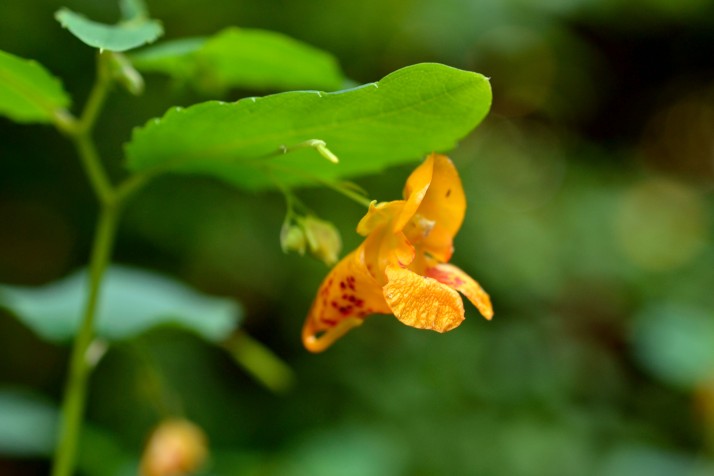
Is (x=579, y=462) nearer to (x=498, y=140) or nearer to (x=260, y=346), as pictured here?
(x=260, y=346)

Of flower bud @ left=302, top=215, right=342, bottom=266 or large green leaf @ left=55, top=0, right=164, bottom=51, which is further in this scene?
flower bud @ left=302, top=215, right=342, bottom=266

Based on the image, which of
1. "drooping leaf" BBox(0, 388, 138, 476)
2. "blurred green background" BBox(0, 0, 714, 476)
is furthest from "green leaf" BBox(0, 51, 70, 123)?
"blurred green background" BBox(0, 0, 714, 476)

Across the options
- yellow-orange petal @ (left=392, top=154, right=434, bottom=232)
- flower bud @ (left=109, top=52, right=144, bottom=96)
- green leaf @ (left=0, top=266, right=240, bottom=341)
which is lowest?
green leaf @ (left=0, top=266, right=240, bottom=341)

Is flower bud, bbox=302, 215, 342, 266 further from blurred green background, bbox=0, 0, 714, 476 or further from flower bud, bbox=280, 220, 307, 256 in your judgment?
blurred green background, bbox=0, 0, 714, 476

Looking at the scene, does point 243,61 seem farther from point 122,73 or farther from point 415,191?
point 415,191

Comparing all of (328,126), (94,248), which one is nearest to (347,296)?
(328,126)

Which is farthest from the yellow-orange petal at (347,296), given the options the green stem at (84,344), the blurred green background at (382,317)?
the blurred green background at (382,317)

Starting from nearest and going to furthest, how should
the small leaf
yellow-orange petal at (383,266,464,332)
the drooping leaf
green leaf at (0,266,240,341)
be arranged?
yellow-orange petal at (383,266,464,332)
the small leaf
green leaf at (0,266,240,341)
the drooping leaf

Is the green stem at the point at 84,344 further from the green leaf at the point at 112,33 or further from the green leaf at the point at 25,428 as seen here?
the green leaf at the point at 25,428
